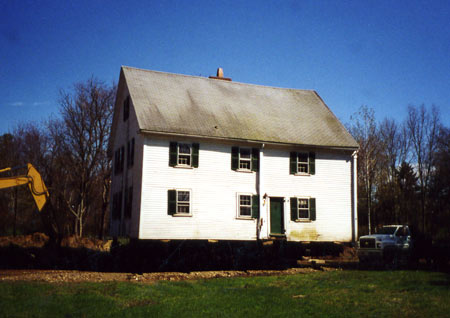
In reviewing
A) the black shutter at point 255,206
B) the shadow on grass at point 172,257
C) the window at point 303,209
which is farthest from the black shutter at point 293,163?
the shadow on grass at point 172,257

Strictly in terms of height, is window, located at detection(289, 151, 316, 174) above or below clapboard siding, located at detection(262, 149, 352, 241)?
above

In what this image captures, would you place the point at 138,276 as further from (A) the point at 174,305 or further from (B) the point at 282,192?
(B) the point at 282,192

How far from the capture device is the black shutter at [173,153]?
22703 millimetres

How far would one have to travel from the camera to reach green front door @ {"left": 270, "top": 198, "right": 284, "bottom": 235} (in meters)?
24.5

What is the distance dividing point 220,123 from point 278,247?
739 centimetres

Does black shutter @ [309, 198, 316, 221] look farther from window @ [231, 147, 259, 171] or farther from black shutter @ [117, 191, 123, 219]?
black shutter @ [117, 191, 123, 219]

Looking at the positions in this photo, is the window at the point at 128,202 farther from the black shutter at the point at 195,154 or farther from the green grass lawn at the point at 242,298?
the green grass lawn at the point at 242,298

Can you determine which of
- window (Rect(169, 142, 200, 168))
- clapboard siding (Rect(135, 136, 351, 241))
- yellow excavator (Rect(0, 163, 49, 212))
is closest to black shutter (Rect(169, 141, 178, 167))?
window (Rect(169, 142, 200, 168))

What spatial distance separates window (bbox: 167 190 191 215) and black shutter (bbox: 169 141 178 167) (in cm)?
142

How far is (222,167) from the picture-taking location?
2391 centimetres

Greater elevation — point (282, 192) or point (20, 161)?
point (20, 161)

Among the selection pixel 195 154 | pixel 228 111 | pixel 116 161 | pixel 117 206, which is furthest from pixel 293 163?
pixel 116 161

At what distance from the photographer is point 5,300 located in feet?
39.9

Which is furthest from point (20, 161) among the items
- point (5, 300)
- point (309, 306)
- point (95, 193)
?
point (309, 306)
